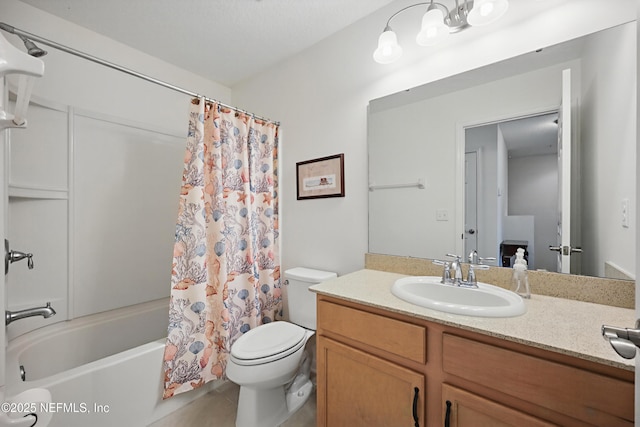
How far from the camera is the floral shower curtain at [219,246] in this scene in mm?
1585

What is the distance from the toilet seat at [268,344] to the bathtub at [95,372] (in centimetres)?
50

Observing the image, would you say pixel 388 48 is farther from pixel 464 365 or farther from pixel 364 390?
pixel 364 390

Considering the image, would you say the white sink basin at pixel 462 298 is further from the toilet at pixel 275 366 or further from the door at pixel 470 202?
the toilet at pixel 275 366

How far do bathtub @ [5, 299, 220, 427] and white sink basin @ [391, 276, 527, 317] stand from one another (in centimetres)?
145

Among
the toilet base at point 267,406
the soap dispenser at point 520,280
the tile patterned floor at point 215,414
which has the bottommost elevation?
the tile patterned floor at point 215,414

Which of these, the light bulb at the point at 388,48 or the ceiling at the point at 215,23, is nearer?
the light bulb at the point at 388,48

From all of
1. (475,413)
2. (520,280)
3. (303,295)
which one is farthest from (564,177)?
(303,295)

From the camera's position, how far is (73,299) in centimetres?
180

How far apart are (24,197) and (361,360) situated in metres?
2.15

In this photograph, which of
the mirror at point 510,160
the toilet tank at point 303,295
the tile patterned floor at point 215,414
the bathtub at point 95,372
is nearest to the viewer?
the mirror at point 510,160

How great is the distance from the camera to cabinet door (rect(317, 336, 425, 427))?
1.00 m

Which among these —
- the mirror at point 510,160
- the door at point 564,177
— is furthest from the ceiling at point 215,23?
the door at point 564,177

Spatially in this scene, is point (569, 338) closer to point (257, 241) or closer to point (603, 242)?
point (603, 242)

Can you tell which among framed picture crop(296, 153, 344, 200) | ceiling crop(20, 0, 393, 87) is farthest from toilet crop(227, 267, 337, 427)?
ceiling crop(20, 0, 393, 87)
